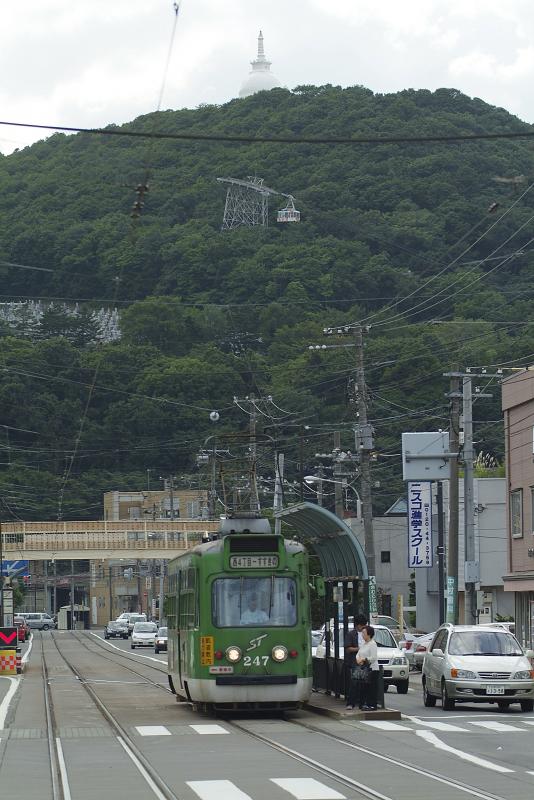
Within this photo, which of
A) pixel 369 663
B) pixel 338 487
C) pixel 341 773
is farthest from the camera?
pixel 338 487

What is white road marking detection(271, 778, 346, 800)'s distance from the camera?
44.2 feet

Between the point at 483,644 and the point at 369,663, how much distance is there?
11.1 ft

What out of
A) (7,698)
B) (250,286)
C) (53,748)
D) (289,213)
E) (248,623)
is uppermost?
(289,213)

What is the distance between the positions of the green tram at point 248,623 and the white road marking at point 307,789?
28.5ft

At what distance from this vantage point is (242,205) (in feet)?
308

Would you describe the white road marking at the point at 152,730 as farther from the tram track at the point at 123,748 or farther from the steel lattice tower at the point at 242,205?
the steel lattice tower at the point at 242,205

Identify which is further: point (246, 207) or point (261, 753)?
point (246, 207)

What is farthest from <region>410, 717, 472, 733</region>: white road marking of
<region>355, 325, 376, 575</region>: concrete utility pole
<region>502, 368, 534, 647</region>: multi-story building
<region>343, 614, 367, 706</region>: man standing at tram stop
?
<region>355, 325, 376, 575</region>: concrete utility pole

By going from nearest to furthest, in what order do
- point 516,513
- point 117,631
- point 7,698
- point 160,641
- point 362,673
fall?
1. point 362,673
2. point 7,698
3. point 516,513
4. point 160,641
5. point 117,631

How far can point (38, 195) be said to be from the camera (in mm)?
80938

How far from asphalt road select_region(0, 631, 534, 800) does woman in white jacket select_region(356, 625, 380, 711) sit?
722 mm

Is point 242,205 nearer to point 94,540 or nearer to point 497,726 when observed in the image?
point 94,540

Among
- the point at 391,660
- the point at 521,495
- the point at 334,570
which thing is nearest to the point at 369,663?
the point at 334,570

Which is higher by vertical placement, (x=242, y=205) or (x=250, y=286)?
(x=242, y=205)
